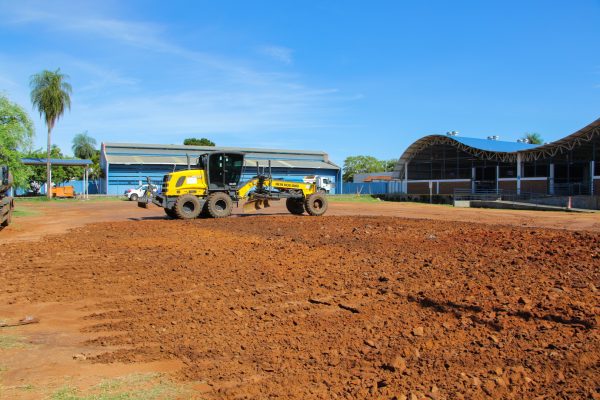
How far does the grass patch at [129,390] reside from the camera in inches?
173

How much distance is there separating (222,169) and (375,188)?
159ft

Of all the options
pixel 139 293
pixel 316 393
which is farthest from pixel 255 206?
pixel 316 393

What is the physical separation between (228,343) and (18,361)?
221cm

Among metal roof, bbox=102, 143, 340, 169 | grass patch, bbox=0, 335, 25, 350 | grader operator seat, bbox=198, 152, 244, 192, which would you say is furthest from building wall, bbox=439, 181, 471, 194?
grass patch, bbox=0, 335, 25, 350

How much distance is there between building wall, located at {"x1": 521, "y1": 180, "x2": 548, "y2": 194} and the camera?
142 ft

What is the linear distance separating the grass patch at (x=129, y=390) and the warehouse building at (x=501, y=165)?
38.4 meters

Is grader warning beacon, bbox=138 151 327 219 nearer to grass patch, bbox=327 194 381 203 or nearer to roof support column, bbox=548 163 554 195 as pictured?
grass patch, bbox=327 194 381 203

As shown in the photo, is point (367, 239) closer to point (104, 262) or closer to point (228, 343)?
point (104, 262)

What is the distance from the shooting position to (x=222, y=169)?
2195cm

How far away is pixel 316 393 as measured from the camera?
14.3 ft

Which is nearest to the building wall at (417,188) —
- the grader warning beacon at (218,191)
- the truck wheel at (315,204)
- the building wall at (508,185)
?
the building wall at (508,185)

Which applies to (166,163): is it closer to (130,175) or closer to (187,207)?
(130,175)

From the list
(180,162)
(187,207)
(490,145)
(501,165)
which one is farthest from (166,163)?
(187,207)

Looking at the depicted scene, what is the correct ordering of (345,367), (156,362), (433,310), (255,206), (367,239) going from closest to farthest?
(345,367) < (156,362) < (433,310) < (367,239) < (255,206)
